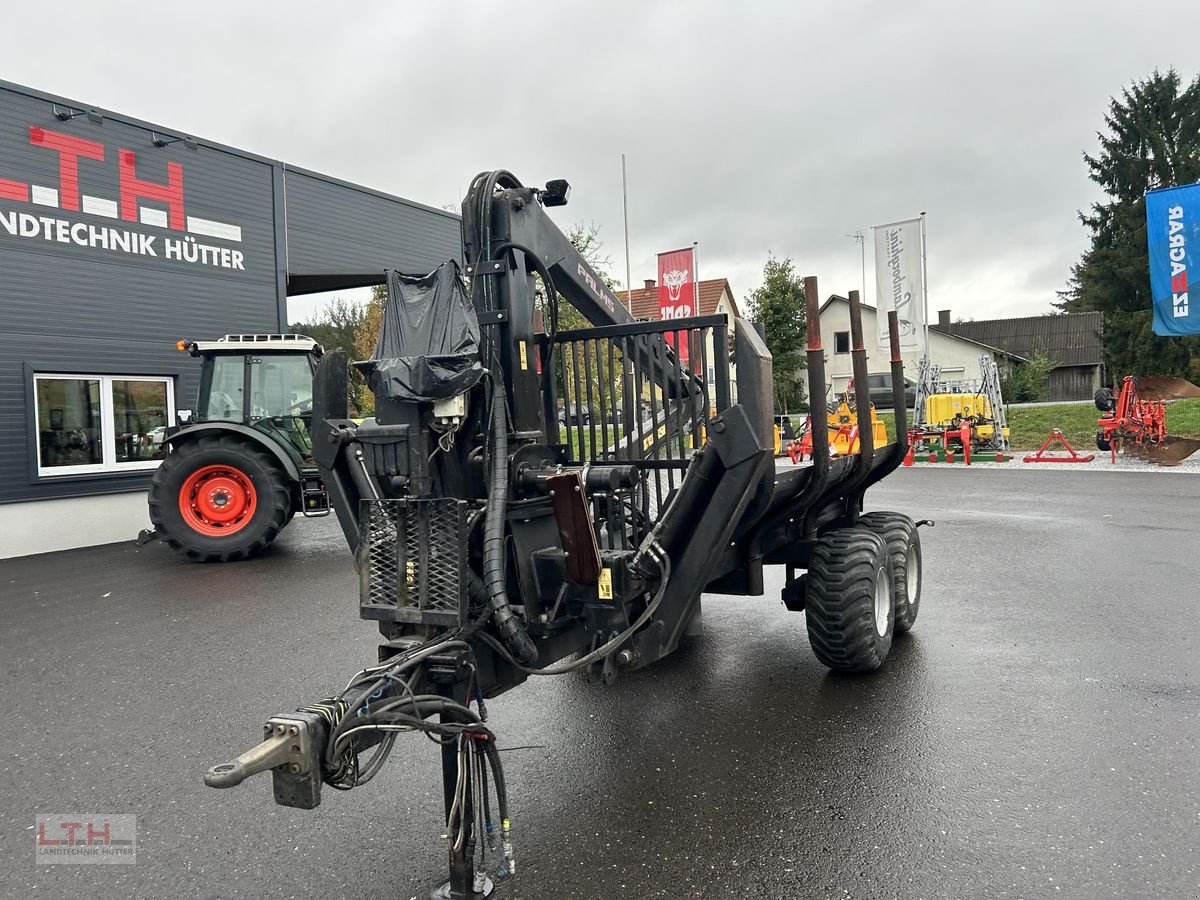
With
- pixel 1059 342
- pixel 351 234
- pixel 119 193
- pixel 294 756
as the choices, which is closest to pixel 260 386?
pixel 119 193

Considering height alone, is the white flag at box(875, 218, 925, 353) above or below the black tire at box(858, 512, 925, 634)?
above

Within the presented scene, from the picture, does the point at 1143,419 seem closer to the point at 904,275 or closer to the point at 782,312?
the point at 904,275

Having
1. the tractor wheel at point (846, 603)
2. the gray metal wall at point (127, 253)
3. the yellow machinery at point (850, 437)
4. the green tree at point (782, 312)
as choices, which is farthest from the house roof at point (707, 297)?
the tractor wheel at point (846, 603)

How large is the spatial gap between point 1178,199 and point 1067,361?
97.9ft

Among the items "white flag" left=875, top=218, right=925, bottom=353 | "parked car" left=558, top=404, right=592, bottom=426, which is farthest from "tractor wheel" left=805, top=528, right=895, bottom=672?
"white flag" left=875, top=218, right=925, bottom=353

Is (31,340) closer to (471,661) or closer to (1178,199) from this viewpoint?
(471,661)

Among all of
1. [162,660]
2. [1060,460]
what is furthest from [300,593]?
[1060,460]

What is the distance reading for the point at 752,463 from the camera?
3457mm

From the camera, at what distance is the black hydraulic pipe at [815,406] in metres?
4.24

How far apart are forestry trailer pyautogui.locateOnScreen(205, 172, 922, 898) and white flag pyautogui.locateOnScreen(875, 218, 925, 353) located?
18.3 meters

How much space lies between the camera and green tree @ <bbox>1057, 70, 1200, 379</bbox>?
119 ft

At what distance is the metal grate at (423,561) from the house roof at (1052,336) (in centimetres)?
4452

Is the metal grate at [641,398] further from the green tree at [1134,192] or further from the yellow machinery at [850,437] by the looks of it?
the green tree at [1134,192]

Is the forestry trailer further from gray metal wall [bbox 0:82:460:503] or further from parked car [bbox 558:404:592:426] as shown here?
gray metal wall [bbox 0:82:460:503]
